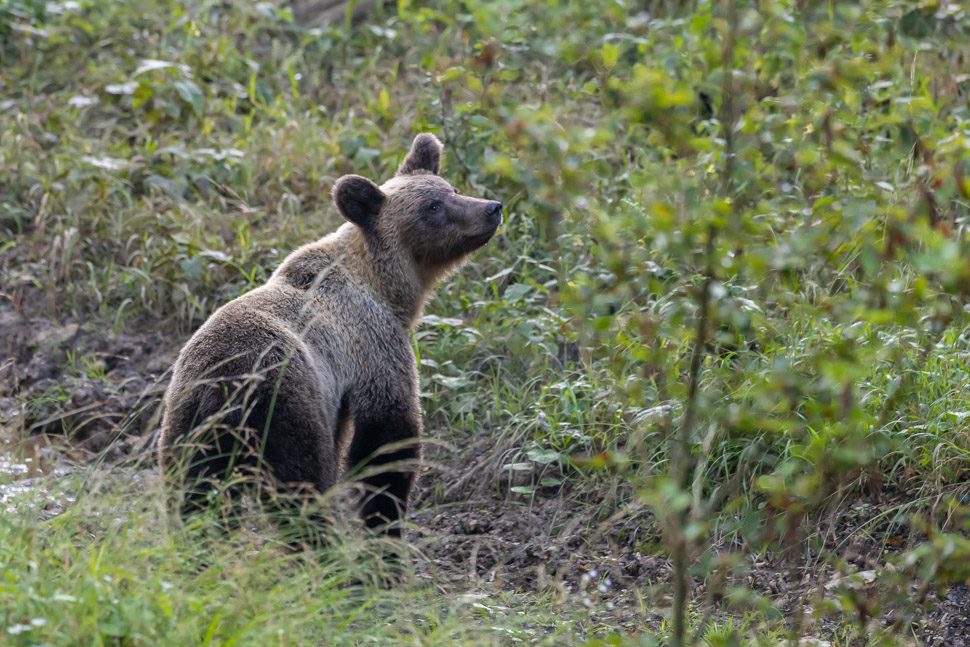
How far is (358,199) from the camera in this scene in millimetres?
5070

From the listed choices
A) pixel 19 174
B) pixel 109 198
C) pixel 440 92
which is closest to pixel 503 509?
pixel 440 92

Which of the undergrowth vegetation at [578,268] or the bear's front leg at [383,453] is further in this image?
the bear's front leg at [383,453]

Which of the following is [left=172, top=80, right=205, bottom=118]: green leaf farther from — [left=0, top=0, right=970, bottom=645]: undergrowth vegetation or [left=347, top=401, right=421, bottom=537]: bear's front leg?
[left=347, top=401, right=421, bottom=537]: bear's front leg

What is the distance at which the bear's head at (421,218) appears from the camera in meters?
5.09

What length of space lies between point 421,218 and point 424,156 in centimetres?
49

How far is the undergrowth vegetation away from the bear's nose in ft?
1.22

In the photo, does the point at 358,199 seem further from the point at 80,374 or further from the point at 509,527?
the point at 80,374

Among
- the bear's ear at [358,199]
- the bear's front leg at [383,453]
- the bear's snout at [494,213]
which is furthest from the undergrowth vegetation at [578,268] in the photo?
the bear's ear at [358,199]

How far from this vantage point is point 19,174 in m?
7.53

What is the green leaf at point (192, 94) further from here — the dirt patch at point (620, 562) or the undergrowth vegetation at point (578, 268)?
the dirt patch at point (620, 562)

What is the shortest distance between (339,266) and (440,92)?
279 centimetres

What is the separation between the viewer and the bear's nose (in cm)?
510

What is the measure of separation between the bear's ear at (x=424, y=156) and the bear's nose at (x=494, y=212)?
0.55 m

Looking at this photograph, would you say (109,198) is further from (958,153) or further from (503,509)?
(958,153)
